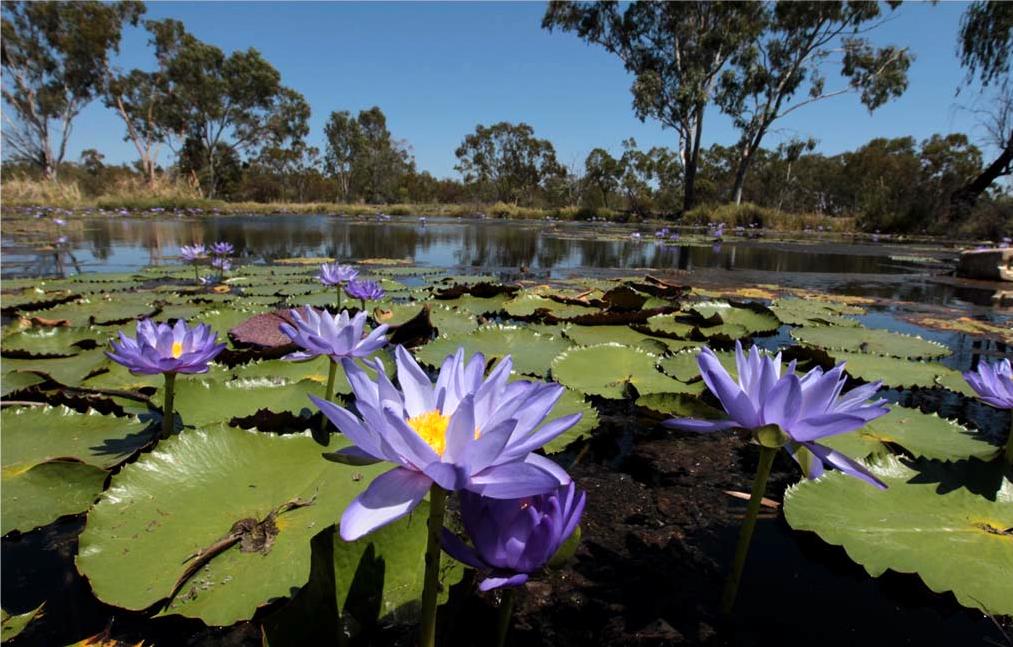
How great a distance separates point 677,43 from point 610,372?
67.4 ft

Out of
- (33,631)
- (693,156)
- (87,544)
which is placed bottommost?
(33,631)

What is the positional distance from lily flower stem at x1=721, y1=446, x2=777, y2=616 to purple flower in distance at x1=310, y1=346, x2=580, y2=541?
0.36m

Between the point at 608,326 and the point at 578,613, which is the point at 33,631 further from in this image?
the point at 608,326

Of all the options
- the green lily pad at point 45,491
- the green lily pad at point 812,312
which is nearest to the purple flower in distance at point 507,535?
the green lily pad at point 45,491

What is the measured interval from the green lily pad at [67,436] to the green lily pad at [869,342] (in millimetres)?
2550

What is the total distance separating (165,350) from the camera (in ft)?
3.72

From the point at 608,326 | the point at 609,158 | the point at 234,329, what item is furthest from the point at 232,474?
the point at 609,158

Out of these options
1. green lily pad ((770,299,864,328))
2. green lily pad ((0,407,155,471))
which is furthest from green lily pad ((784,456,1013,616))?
green lily pad ((770,299,864,328))

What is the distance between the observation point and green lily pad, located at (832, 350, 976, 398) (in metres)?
1.77

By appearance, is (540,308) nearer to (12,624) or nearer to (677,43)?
(12,624)

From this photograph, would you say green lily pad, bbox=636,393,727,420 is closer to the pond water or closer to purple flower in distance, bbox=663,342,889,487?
purple flower in distance, bbox=663,342,889,487

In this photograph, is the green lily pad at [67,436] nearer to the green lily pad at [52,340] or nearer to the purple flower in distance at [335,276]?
the green lily pad at [52,340]

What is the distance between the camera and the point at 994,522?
3.01 ft

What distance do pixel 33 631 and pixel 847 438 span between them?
173cm
